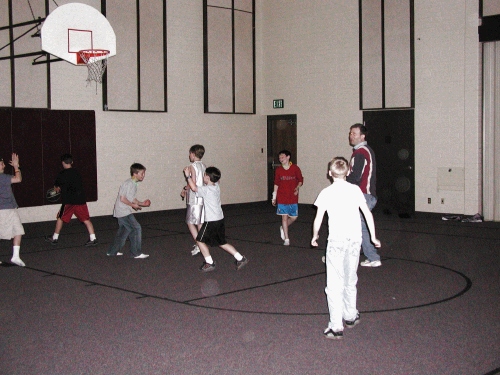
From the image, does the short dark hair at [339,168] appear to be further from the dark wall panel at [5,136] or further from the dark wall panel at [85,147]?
the dark wall panel at [85,147]

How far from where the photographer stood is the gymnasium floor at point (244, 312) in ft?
16.8

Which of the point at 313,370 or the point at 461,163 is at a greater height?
the point at 461,163

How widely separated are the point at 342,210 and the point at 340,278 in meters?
0.64

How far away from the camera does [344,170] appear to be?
19.7ft

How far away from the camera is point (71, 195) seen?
11.8 meters

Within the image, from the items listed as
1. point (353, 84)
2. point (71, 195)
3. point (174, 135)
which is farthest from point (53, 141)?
point (353, 84)

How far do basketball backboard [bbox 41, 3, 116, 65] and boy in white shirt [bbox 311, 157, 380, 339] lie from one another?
7.82 metres

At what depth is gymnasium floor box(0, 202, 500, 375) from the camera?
202 inches

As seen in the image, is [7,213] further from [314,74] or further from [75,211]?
[314,74]

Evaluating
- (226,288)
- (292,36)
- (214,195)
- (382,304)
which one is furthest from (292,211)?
(292,36)

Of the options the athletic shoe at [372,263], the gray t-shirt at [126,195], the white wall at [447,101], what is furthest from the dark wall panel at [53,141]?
the white wall at [447,101]

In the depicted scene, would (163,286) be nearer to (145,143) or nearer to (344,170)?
(344,170)

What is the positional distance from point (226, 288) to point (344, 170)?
2.67 meters

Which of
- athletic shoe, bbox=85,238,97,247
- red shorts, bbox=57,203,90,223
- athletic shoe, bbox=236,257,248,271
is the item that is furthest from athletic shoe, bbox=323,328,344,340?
red shorts, bbox=57,203,90,223
